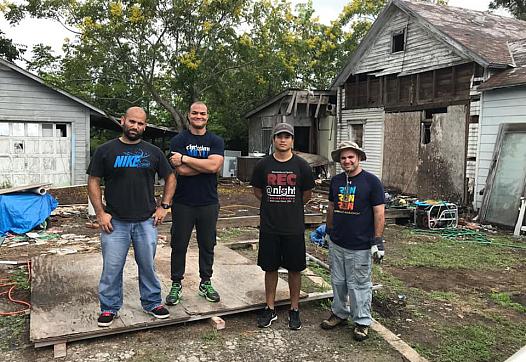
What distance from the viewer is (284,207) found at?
380 cm

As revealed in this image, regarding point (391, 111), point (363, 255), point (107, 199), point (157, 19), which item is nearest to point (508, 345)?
point (363, 255)

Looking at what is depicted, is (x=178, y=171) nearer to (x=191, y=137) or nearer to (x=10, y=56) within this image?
(x=191, y=137)

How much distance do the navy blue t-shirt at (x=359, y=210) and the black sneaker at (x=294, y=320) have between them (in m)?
0.72

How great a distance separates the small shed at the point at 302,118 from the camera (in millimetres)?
17594

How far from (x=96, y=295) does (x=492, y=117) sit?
9.48 meters

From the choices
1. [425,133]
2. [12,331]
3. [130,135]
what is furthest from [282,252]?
[425,133]

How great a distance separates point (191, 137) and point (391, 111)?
35.9ft

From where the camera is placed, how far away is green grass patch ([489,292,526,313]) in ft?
15.4

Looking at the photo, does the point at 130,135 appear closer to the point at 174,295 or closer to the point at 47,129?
the point at 174,295

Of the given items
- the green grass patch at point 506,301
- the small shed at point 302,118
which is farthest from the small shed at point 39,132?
the green grass patch at point 506,301

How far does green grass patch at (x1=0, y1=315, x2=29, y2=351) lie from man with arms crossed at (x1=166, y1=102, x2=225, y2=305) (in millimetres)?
1198

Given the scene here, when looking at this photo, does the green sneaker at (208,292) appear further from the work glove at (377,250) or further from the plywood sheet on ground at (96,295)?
the work glove at (377,250)

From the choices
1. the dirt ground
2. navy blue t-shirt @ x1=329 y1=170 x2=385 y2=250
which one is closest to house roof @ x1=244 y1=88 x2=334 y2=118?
the dirt ground

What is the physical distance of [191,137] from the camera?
409cm
